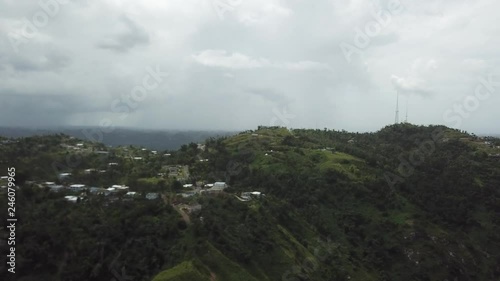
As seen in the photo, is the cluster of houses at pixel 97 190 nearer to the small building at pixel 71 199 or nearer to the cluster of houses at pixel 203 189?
the small building at pixel 71 199

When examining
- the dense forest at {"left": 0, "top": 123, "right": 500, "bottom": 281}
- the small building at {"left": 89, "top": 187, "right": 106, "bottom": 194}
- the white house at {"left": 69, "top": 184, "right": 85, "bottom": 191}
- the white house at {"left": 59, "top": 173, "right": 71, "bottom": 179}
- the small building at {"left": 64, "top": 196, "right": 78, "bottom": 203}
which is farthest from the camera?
the white house at {"left": 59, "top": 173, "right": 71, "bottom": 179}

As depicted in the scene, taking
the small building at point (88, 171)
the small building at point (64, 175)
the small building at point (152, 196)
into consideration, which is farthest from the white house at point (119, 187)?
the small building at point (88, 171)

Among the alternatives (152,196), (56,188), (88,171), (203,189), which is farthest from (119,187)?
(88,171)

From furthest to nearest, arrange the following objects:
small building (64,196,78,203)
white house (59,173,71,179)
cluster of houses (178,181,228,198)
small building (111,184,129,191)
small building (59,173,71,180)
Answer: white house (59,173,71,179)
small building (59,173,71,180)
small building (111,184,129,191)
cluster of houses (178,181,228,198)
small building (64,196,78,203)

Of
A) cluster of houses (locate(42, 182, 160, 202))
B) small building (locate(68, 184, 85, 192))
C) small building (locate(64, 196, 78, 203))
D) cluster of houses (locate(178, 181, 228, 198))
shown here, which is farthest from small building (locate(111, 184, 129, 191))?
cluster of houses (locate(178, 181, 228, 198))

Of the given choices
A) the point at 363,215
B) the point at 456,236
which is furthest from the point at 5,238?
the point at 456,236

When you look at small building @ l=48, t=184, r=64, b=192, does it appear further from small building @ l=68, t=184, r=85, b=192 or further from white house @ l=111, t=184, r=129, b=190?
white house @ l=111, t=184, r=129, b=190

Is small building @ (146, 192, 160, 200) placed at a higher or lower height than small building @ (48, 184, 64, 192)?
→ lower

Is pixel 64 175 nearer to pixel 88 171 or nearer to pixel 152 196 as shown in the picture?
pixel 88 171
